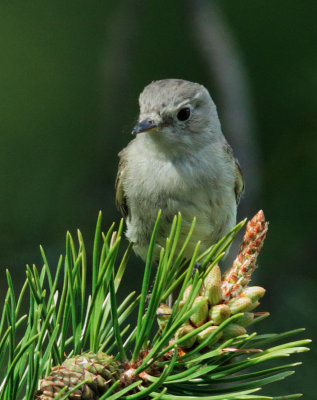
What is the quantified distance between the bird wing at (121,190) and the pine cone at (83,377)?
73.3 inches

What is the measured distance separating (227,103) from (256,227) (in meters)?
1.53

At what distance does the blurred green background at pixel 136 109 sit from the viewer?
293 centimetres

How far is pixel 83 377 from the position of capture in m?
1.39

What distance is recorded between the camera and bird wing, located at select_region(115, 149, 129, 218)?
3.29 m

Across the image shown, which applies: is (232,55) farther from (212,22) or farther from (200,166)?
(200,166)

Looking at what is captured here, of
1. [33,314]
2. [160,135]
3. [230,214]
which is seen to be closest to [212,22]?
[160,135]

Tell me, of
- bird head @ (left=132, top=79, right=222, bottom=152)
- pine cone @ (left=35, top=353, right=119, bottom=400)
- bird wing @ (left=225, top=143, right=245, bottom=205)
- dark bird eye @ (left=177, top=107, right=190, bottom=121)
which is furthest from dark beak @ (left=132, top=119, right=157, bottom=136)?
pine cone @ (left=35, top=353, right=119, bottom=400)

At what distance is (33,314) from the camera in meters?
1.50

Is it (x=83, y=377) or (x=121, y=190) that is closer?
(x=83, y=377)

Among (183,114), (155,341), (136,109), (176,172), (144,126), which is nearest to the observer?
(155,341)

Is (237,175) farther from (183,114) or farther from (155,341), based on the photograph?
(155,341)

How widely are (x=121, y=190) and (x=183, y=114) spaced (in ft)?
Answer: 1.74

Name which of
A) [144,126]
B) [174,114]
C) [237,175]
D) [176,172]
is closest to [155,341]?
[144,126]

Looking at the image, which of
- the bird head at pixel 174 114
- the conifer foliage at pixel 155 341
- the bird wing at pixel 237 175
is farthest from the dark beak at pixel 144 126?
the conifer foliage at pixel 155 341
